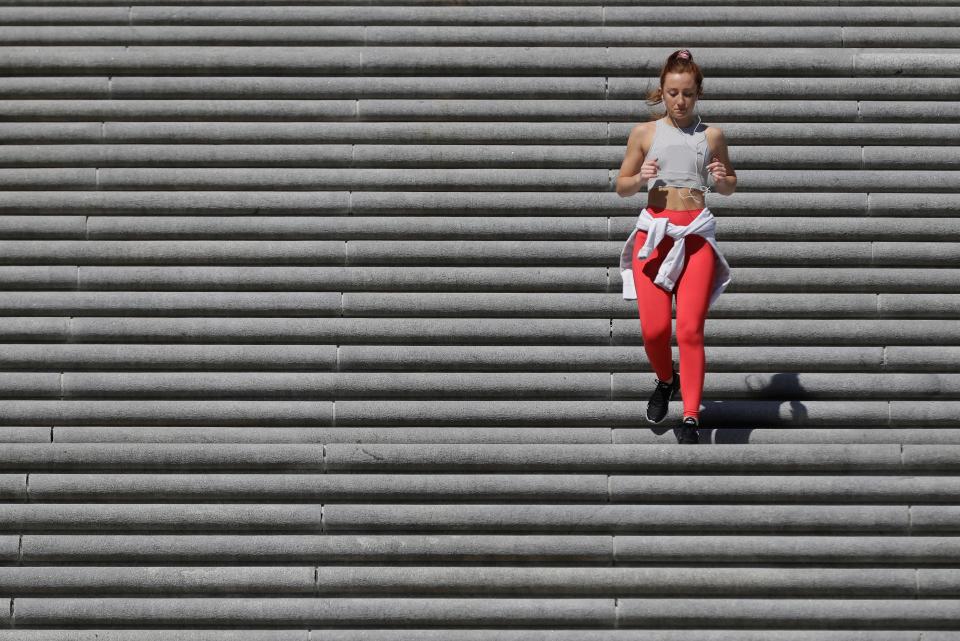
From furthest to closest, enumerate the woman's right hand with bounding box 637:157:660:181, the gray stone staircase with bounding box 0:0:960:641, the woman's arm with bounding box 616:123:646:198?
the woman's arm with bounding box 616:123:646:198, the gray stone staircase with bounding box 0:0:960:641, the woman's right hand with bounding box 637:157:660:181

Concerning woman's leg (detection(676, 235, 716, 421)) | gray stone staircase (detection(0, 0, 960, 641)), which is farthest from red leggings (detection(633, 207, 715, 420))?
gray stone staircase (detection(0, 0, 960, 641))

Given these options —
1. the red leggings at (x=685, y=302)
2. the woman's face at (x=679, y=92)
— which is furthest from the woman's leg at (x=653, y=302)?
the woman's face at (x=679, y=92)

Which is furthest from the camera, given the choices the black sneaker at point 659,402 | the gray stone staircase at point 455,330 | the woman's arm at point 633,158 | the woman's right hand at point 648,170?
the black sneaker at point 659,402

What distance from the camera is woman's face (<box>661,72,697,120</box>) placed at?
6.02 meters

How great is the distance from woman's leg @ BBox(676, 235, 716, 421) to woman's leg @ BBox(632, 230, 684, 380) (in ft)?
0.21

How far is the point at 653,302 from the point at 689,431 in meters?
0.71

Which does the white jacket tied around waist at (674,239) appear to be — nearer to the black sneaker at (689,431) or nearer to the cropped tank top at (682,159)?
the cropped tank top at (682,159)

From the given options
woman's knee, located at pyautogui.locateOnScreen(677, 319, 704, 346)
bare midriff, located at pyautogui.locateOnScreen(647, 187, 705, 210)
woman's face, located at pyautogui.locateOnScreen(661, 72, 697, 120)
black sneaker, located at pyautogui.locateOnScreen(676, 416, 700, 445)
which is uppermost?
woman's face, located at pyautogui.locateOnScreen(661, 72, 697, 120)

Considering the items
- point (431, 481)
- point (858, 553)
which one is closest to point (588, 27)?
point (431, 481)

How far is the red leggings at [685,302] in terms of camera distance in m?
6.05

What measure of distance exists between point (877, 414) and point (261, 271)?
11.9ft

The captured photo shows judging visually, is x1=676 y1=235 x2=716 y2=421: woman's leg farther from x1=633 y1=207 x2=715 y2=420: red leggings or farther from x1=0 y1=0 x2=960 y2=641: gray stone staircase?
x1=0 y1=0 x2=960 y2=641: gray stone staircase

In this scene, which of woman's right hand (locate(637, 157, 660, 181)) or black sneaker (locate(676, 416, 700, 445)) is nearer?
woman's right hand (locate(637, 157, 660, 181))

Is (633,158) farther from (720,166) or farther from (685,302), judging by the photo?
(685,302)
